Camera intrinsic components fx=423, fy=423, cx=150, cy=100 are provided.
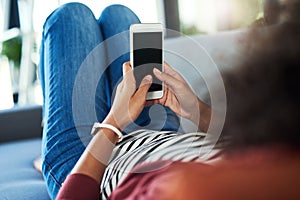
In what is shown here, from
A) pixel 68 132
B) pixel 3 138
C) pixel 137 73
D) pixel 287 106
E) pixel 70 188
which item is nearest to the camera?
pixel 287 106

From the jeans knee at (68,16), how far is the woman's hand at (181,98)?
363mm

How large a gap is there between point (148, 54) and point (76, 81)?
10.2 inches

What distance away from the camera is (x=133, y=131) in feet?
3.63

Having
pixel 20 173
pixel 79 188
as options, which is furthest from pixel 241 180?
pixel 20 173

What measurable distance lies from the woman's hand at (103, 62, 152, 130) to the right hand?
0.18ft

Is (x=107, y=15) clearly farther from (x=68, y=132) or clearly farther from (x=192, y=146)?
(x=192, y=146)

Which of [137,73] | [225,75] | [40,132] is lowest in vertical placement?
[40,132]

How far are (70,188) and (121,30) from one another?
671mm

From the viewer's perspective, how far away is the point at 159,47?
1.00 metres

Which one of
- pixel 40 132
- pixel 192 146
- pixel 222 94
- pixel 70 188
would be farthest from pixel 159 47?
pixel 40 132

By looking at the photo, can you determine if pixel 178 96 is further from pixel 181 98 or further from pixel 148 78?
pixel 148 78

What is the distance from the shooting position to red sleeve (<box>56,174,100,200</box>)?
0.77 metres

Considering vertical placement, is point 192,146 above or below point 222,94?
below

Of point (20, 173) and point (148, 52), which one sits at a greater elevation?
point (148, 52)
